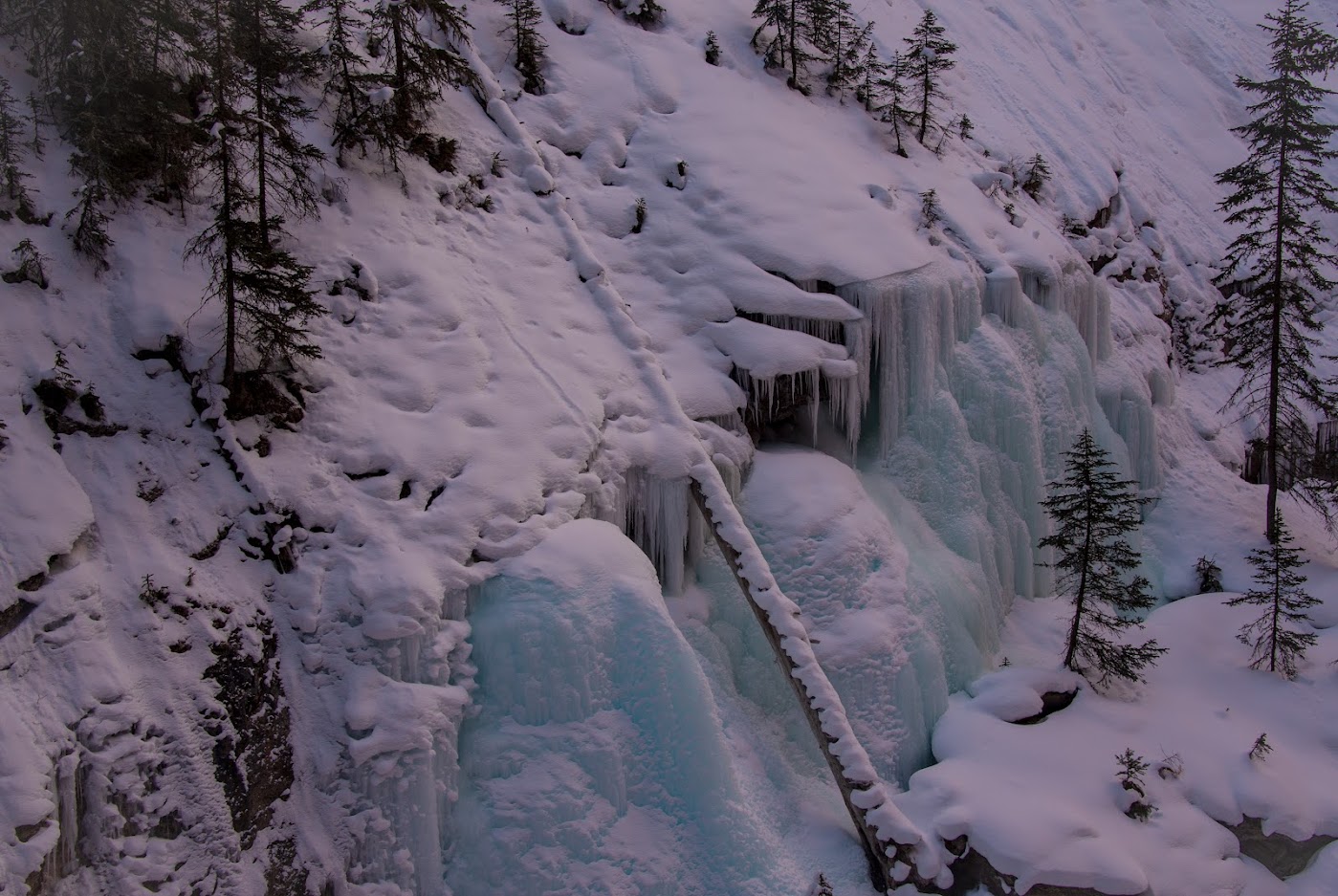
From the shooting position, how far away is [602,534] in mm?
9148

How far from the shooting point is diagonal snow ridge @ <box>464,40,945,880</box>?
355 inches

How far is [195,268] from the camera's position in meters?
8.97

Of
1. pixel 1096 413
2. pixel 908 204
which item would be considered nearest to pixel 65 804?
pixel 908 204

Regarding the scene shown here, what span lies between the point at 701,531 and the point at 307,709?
5306 millimetres

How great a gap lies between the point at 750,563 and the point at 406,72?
8747mm

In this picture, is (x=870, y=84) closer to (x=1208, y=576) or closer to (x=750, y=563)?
(x=1208, y=576)

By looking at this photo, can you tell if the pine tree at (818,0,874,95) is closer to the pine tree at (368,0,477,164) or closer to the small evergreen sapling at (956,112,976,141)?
the small evergreen sapling at (956,112,976,141)

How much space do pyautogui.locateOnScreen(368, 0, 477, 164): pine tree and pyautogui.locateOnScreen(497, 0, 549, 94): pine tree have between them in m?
1.55

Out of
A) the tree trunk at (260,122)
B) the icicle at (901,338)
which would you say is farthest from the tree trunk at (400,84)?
the icicle at (901,338)

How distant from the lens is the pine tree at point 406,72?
470 inches

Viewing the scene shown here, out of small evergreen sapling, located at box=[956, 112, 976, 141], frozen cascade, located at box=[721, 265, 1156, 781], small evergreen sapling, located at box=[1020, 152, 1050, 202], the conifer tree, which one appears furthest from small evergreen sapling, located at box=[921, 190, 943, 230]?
small evergreen sapling, located at box=[1020, 152, 1050, 202]

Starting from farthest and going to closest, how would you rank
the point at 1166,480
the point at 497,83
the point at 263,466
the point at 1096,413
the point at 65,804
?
the point at 1166,480
the point at 1096,413
the point at 497,83
the point at 263,466
the point at 65,804

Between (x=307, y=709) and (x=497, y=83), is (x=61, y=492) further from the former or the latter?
(x=497, y=83)

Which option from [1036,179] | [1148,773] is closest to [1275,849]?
[1148,773]
